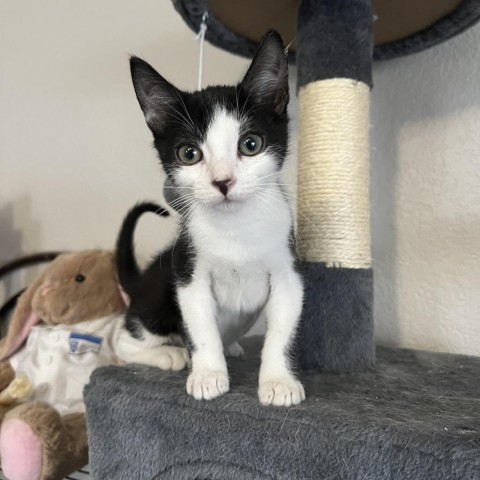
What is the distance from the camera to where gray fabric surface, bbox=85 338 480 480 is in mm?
538

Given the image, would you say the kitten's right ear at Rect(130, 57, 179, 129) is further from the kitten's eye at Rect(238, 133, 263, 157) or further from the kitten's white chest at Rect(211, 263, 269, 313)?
the kitten's white chest at Rect(211, 263, 269, 313)

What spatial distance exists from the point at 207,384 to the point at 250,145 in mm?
359

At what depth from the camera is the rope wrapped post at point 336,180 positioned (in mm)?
881

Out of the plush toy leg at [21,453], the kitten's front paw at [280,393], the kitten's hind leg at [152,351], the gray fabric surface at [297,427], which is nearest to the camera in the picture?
the gray fabric surface at [297,427]

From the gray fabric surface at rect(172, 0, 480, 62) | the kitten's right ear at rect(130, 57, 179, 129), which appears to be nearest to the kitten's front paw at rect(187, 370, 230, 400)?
the kitten's right ear at rect(130, 57, 179, 129)

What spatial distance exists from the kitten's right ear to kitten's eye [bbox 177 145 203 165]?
9 centimetres

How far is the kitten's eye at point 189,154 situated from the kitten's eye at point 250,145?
0.06 m

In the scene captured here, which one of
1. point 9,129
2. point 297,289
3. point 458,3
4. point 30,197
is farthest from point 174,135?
point 9,129

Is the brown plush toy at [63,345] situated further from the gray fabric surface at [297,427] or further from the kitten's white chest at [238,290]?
the kitten's white chest at [238,290]

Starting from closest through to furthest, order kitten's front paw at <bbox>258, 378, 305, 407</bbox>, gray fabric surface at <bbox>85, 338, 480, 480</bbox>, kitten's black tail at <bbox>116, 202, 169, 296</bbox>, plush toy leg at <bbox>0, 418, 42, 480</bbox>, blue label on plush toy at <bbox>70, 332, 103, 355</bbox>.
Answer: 1. gray fabric surface at <bbox>85, 338, 480, 480</bbox>
2. kitten's front paw at <bbox>258, 378, 305, 407</bbox>
3. plush toy leg at <bbox>0, 418, 42, 480</bbox>
4. kitten's black tail at <bbox>116, 202, 169, 296</bbox>
5. blue label on plush toy at <bbox>70, 332, 103, 355</bbox>

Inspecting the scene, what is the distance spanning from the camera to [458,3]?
949 mm

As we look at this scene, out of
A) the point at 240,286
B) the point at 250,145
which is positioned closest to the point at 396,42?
→ the point at 250,145

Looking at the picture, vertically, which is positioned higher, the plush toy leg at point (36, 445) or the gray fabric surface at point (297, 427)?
the gray fabric surface at point (297, 427)

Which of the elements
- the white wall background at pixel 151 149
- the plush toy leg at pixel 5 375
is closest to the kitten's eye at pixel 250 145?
the white wall background at pixel 151 149
